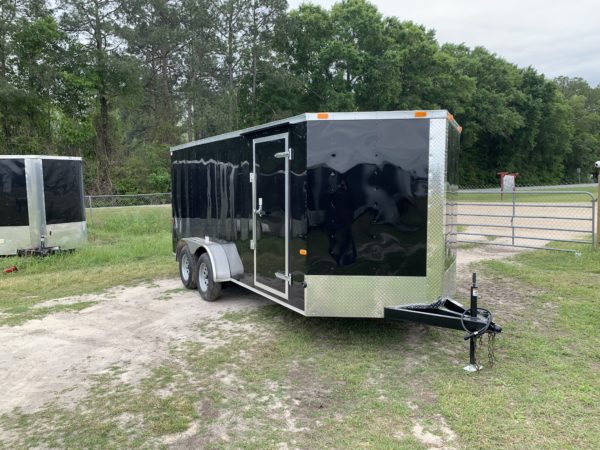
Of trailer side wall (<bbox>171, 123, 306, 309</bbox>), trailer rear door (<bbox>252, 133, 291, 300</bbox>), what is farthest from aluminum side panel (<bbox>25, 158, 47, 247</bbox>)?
trailer rear door (<bbox>252, 133, 291, 300</bbox>)

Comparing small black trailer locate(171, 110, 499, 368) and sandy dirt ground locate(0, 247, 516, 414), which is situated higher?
small black trailer locate(171, 110, 499, 368)

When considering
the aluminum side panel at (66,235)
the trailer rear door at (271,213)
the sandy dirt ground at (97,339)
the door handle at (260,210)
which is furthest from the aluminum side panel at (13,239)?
the door handle at (260,210)

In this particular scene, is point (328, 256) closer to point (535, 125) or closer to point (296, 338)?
point (296, 338)

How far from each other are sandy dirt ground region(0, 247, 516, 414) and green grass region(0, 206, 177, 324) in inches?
20.4

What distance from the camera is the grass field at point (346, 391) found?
352 centimetres

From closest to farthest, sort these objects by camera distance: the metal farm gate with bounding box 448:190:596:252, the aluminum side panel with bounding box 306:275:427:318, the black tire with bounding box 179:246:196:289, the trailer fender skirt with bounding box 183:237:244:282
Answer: the aluminum side panel with bounding box 306:275:427:318, the trailer fender skirt with bounding box 183:237:244:282, the black tire with bounding box 179:246:196:289, the metal farm gate with bounding box 448:190:596:252

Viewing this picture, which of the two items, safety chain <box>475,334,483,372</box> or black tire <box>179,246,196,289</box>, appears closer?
safety chain <box>475,334,483,372</box>

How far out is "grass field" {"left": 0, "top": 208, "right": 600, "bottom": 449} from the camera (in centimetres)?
352

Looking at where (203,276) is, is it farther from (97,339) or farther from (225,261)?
(97,339)

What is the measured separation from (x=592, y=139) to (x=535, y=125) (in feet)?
65.0

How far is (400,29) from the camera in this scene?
3922 centimetres

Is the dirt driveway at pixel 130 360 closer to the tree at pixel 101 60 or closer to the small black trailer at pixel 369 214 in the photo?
the small black trailer at pixel 369 214

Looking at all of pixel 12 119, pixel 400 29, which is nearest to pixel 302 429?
pixel 12 119

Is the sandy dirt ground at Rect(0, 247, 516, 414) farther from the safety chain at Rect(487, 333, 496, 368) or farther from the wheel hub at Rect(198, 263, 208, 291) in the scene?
the safety chain at Rect(487, 333, 496, 368)
